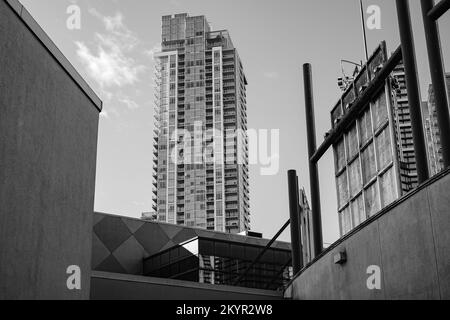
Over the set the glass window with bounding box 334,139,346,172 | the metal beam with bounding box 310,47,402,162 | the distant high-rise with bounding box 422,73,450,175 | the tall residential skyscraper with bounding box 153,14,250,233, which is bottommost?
the distant high-rise with bounding box 422,73,450,175

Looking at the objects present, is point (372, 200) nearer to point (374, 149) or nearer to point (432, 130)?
point (374, 149)

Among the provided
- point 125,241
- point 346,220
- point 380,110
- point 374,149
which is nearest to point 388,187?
point 374,149

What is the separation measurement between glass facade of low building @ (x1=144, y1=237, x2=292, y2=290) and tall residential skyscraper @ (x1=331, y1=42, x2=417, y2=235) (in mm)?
7541

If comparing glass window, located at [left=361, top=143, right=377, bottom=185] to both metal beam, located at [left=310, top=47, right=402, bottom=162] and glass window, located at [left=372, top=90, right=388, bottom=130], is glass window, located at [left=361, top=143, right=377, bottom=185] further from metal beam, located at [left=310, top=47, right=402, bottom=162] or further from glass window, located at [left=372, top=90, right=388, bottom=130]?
metal beam, located at [left=310, top=47, right=402, bottom=162]

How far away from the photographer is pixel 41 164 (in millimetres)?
9602

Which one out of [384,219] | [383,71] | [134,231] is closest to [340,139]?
[383,71]

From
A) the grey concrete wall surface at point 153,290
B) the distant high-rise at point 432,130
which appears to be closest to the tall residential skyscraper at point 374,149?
the distant high-rise at point 432,130

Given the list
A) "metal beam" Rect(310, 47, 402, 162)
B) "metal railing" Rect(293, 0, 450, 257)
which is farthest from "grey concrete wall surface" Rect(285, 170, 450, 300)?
"metal beam" Rect(310, 47, 402, 162)

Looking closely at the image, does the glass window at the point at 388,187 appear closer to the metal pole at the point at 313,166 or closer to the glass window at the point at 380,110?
the glass window at the point at 380,110

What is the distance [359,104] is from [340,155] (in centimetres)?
177

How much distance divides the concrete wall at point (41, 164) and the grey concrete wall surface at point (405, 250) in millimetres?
4657

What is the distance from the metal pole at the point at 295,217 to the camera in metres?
17.0

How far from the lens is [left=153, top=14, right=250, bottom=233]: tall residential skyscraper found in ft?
494
